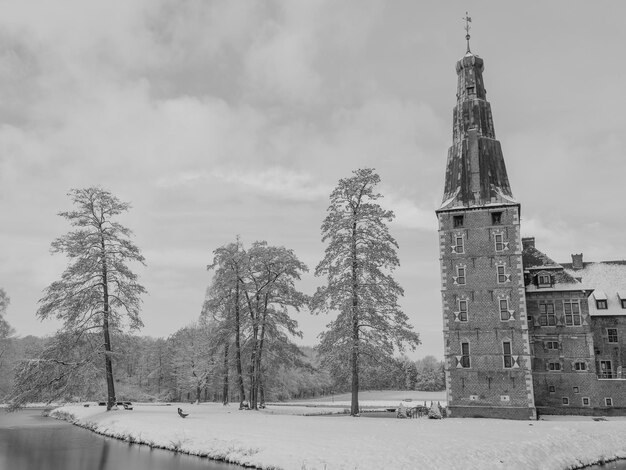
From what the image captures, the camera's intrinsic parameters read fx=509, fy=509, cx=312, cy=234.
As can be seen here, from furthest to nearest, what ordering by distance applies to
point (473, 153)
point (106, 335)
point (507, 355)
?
point (473, 153) → point (507, 355) → point (106, 335)

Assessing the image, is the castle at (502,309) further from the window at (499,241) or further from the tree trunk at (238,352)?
the tree trunk at (238,352)

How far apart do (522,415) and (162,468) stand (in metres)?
27.6

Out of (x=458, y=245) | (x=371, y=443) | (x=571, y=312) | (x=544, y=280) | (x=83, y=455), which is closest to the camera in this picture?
(x=371, y=443)

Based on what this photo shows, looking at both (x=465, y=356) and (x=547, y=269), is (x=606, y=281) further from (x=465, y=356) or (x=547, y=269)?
(x=465, y=356)

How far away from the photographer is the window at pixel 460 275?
133 ft

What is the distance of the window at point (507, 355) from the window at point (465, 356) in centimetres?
267

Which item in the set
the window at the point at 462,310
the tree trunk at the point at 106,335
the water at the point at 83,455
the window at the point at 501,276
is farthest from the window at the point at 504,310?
the tree trunk at the point at 106,335

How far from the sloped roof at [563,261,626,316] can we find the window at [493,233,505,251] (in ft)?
32.0

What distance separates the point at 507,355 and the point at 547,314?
24.2 feet

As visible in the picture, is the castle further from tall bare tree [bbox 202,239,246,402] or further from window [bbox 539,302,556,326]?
tall bare tree [bbox 202,239,246,402]

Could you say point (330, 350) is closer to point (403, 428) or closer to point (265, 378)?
point (403, 428)

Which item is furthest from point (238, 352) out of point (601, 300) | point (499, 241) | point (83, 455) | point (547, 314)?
point (601, 300)

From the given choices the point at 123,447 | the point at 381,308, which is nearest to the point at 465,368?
the point at 381,308

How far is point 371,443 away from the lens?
20.2 m
